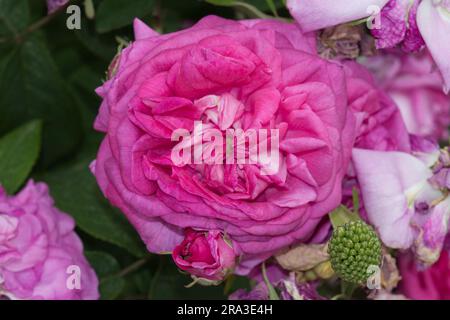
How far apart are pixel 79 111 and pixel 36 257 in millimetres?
202

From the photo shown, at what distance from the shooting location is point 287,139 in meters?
0.67

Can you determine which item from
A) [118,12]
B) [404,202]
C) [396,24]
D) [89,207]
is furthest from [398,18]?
[89,207]

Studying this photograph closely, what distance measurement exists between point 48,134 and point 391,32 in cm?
40

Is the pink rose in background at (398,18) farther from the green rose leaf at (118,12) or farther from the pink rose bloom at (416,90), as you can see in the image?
the pink rose bloom at (416,90)

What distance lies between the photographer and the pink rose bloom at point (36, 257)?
77cm

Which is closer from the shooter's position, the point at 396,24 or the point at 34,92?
the point at 396,24

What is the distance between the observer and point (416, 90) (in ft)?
3.47

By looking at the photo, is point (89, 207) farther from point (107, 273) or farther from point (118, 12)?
point (118, 12)

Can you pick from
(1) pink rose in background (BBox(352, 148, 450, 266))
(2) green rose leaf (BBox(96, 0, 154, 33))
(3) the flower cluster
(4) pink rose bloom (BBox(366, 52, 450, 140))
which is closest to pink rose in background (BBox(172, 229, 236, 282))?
(3) the flower cluster

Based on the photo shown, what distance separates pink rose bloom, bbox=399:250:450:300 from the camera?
84 cm

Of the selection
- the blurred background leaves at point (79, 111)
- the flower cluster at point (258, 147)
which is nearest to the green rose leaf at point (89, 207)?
the blurred background leaves at point (79, 111)

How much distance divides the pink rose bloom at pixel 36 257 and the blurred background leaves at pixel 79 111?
0.04 meters

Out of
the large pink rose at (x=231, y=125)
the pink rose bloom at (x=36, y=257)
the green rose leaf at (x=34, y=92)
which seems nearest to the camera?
the large pink rose at (x=231, y=125)
